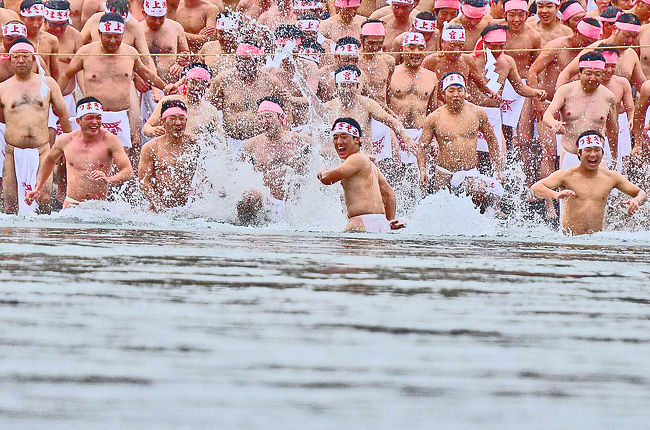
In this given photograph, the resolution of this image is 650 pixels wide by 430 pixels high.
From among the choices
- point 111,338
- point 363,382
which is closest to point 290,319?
point 111,338

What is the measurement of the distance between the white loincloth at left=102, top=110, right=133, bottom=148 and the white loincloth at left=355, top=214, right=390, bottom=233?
133 inches

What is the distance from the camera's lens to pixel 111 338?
529 cm

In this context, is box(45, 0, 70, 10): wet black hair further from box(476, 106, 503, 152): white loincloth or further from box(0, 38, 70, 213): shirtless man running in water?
box(476, 106, 503, 152): white loincloth

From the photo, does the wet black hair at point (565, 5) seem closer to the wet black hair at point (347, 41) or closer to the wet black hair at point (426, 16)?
the wet black hair at point (426, 16)

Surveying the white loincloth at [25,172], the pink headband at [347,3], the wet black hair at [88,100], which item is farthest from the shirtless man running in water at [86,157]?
the pink headband at [347,3]

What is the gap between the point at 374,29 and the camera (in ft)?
48.9

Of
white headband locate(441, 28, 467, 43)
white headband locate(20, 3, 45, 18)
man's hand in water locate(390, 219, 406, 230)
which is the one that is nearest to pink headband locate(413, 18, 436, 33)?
white headband locate(441, 28, 467, 43)

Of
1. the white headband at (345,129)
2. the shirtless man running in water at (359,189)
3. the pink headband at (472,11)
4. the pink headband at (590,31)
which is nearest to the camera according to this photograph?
the shirtless man running in water at (359,189)

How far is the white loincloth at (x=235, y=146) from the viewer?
48.1 feet

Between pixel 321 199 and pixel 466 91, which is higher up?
pixel 466 91

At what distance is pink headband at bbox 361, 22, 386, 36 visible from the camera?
14.9 metres

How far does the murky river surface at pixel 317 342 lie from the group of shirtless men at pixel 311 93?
545cm

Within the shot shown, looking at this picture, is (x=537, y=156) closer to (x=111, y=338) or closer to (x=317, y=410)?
(x=111, y=338)

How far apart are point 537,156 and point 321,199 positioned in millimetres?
2263
